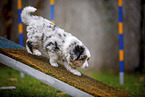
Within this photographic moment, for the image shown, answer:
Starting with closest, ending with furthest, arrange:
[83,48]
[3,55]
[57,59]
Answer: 1. [3,55]
2. [83,48]
3. [57,59]

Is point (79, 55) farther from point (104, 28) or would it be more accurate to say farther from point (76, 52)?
point (104, 28)

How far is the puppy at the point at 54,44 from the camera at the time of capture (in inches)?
86.1

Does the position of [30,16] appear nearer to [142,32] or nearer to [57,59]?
[57,59]

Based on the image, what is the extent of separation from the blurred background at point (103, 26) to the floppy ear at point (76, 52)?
278 centimetres

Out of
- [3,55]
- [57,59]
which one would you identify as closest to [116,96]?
[57,59]

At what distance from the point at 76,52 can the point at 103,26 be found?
3438mm

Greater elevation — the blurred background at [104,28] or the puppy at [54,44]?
the blurred background at [104,28]

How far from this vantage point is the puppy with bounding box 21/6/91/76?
2.19 metres

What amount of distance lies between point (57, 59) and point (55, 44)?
24cm

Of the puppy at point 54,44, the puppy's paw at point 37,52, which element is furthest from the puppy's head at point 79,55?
the puppy's paw at point 37,52

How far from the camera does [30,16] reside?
7.82 feet

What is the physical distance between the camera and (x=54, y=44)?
88.7 inches

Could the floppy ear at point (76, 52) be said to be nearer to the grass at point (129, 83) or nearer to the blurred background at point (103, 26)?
the grass at point (129, 83)

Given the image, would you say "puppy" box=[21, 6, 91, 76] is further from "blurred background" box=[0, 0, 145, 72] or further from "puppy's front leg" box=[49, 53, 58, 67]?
"blurred background" box=[0, 0, 145, 72]
